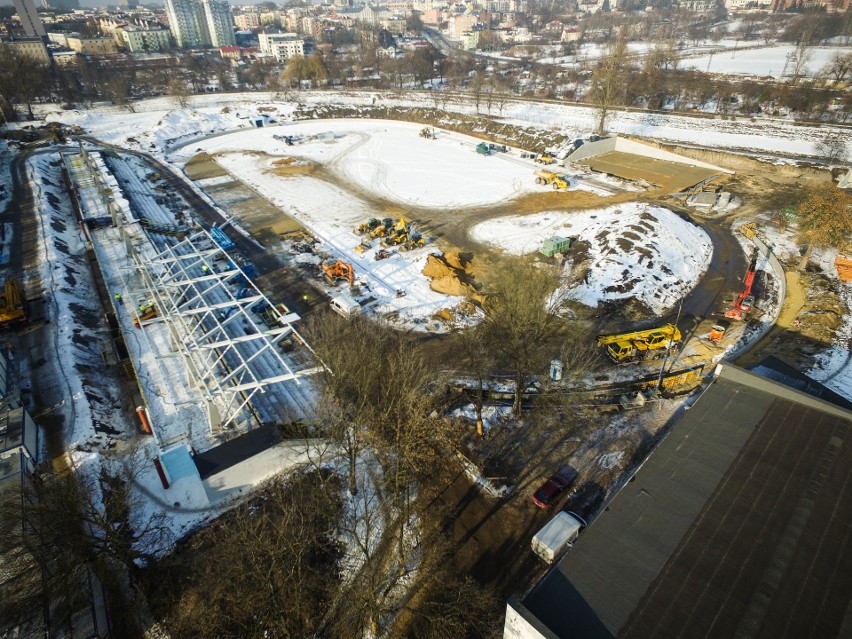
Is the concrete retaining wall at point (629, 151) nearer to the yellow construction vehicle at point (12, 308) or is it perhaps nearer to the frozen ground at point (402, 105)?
the frozen ground at point (402, 105)

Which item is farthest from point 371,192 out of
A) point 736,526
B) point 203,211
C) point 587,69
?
point 587,69

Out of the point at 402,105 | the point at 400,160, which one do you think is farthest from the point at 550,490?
the point at 402,105

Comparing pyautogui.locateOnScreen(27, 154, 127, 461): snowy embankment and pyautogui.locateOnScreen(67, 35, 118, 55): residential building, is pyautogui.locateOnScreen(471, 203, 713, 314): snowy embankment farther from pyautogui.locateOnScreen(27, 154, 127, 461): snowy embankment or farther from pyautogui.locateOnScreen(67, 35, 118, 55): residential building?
pyautogui.locateOnScreen(67, 35, 118, 55): residential building

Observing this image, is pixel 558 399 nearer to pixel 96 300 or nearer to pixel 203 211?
pixel 96 300

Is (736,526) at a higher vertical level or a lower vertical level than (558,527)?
higher

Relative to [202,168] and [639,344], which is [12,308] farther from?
[202,168]

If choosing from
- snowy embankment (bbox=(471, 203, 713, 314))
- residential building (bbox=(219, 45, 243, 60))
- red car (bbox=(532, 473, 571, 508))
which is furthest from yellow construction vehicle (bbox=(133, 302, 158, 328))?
residential building (bbox=(219, 45, 243, 60))
